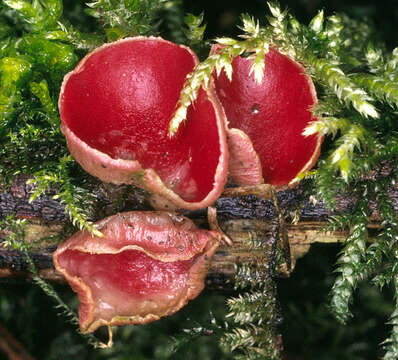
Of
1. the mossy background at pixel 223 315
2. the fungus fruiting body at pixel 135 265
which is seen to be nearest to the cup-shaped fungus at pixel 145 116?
the fungus fruiting body at pixel 135 265

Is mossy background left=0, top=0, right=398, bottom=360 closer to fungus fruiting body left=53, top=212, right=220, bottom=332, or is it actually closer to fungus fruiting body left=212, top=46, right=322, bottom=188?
Answer: fungus fruiting body left=53, top=212, right=220, bottom=332

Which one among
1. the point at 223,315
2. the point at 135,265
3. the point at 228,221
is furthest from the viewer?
the point at 223,315

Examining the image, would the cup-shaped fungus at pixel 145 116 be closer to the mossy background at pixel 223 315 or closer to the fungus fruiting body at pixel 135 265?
the fungus fruiting body at pixel 135 265

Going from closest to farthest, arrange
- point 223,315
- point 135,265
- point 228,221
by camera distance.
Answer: point 135,265
point 228,221
point 223,315

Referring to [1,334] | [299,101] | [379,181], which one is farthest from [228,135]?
[1,334]

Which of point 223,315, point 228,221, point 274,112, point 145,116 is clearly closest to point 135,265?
point 228,221

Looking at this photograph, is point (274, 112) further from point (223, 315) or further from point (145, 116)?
point (223, 315)

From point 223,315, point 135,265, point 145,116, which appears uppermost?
point 145,116

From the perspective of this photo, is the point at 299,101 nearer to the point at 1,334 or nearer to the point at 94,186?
the point at 94,186
